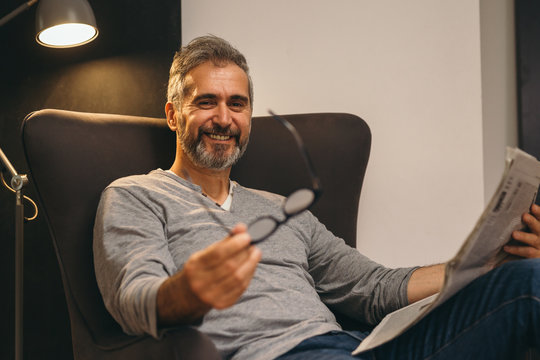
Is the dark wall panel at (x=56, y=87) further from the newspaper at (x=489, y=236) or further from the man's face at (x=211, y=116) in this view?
the newspaper at (x=489, y=236)

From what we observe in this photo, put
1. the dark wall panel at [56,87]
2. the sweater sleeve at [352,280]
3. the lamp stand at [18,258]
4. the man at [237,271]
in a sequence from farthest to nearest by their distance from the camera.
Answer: the dark wall panel at [56,87], the lamp stand at [18,258], the sweater sleeve at [352,280], the man at [237,271]

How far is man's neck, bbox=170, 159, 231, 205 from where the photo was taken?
1.36 m

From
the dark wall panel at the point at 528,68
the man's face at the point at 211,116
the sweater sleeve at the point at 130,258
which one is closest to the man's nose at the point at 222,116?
the man's face at the point at 211,116

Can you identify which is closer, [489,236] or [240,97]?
[489,236]

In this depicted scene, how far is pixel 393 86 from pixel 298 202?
1348 millimetres

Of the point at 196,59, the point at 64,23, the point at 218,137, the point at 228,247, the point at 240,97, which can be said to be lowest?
the point at 228,247

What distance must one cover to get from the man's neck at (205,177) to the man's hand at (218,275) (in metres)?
0.66

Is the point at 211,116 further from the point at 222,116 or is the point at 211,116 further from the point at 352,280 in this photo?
the point at 352,280

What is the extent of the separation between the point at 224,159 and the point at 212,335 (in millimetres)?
531

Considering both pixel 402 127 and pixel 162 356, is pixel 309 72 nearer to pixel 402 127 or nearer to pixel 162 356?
pixel 402 127

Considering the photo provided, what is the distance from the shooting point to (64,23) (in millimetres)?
1401

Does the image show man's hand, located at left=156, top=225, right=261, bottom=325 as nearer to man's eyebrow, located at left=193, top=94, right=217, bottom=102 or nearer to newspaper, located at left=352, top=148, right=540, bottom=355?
newspaper, located at left=352, top=148, right=540, bottom=355

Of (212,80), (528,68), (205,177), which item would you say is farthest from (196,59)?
(528,68)

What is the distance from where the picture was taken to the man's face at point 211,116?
1.34m
